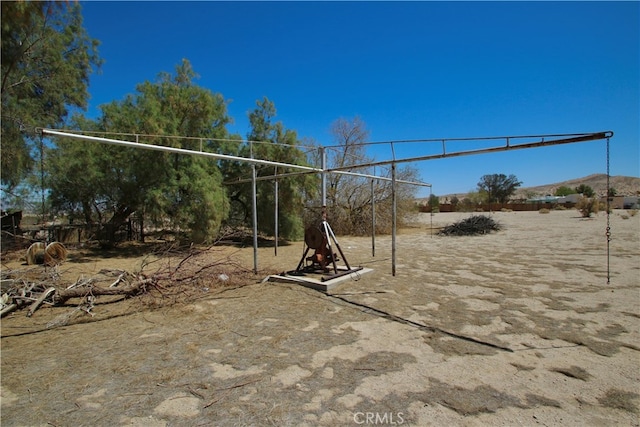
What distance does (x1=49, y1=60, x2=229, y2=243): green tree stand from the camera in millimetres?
10141

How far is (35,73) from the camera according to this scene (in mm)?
8875

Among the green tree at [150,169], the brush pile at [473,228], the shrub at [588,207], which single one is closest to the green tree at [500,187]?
the shrub at [588,207]

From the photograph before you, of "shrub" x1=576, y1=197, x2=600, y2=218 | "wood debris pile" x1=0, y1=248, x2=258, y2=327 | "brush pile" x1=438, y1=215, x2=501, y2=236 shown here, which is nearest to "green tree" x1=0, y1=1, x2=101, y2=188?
"wood debris pile" x1=0, y1=248, x2=258, y2=327

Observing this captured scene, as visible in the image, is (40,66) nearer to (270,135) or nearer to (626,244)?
(270,135)

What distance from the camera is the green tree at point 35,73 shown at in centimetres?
733

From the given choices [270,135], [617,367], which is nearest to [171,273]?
[617,367]

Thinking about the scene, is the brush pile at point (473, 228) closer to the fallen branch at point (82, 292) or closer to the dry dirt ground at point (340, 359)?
the dry dirt ground at point (340, 359)

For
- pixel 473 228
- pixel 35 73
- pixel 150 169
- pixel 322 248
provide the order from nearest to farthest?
pixel 322 248 → pixel 35 73 → pixel 150 169 → pixel 473 228

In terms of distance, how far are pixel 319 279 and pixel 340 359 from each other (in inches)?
121

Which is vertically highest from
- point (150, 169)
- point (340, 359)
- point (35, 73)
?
point (35, 73)

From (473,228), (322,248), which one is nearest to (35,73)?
(322,248)

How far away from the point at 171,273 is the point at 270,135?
33.3ft

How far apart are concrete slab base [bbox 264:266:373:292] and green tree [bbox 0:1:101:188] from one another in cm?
678

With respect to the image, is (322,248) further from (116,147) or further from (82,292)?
(116,147)
